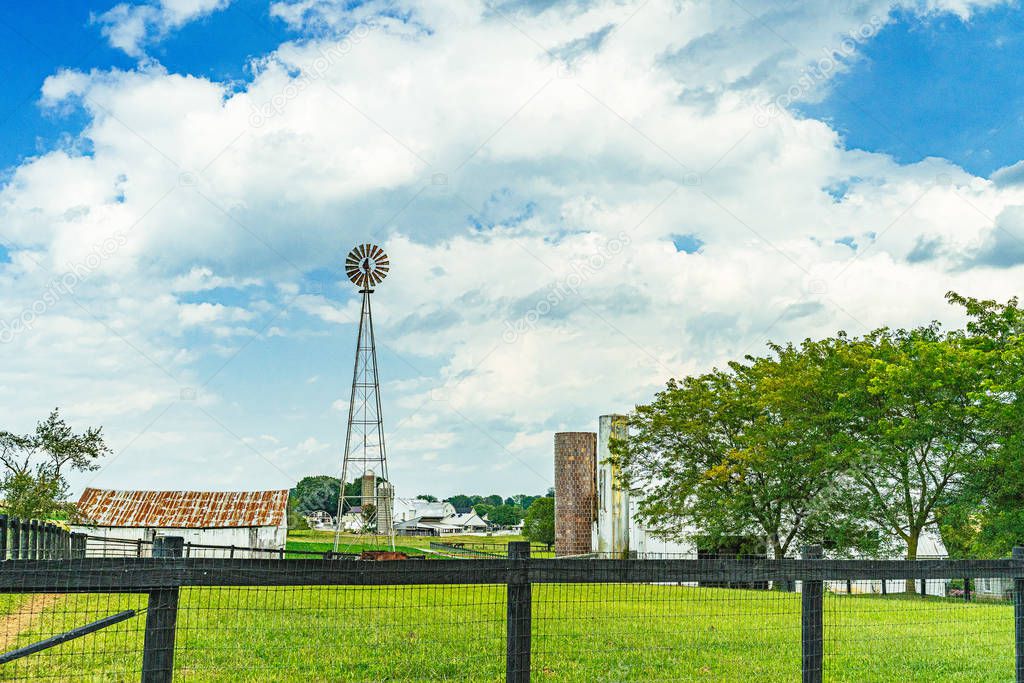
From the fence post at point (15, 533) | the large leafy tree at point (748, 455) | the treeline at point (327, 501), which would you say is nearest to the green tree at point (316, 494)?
the treeline at point (327, 501)

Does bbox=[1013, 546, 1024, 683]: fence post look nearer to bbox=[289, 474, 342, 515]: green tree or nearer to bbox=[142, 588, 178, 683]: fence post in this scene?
bbox=[142, 588, 178, 683]: fence post

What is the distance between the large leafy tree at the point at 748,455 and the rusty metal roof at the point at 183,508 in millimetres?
20554

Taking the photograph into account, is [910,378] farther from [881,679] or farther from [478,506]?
[478,506]

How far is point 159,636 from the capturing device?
5246mm

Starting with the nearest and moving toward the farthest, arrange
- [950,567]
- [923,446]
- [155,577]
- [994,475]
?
1. [155,577]
2. [950,567]
3. [994,475]
4. [923,446]

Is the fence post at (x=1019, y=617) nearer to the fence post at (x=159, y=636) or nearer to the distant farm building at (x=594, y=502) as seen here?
the fence post at (x=159, y=636)

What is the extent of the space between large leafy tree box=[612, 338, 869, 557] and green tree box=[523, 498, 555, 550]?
3347cm

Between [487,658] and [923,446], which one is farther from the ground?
[923,446]

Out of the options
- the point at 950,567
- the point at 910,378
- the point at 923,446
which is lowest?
the point at 950,567

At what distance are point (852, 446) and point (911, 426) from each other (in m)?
2.30

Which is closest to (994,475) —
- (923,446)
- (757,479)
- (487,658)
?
(923,446)

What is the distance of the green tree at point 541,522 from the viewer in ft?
245

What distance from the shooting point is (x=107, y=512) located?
2036 inches

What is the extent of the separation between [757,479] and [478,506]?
134 metres
